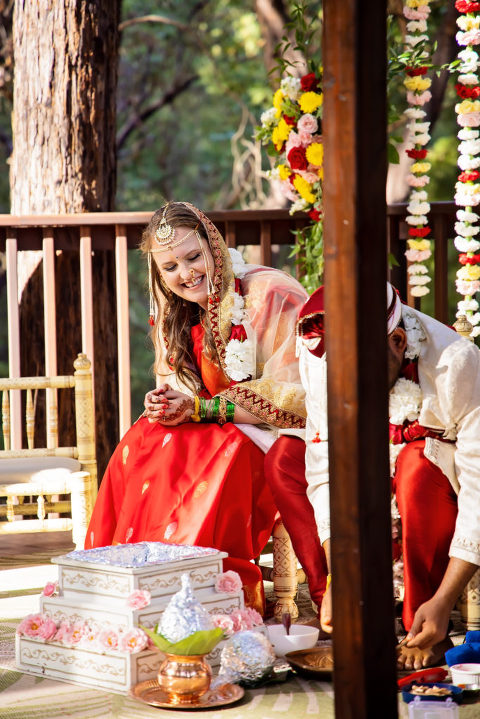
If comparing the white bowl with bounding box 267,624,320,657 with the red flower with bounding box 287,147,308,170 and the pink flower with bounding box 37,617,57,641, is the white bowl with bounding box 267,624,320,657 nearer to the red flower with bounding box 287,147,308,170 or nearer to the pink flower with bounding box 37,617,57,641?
the pink flower with bounding box 37,617,57,641

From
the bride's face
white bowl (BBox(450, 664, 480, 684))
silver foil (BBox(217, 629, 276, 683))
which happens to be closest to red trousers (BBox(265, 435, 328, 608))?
silver foil (BBox(217, 629, 276, 683))

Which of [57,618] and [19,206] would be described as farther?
[19,206]

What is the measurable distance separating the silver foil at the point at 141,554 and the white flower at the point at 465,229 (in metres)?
2.02

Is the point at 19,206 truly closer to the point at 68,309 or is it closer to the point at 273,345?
the point at 68,309

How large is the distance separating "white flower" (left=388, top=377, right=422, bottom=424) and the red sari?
1.68ft

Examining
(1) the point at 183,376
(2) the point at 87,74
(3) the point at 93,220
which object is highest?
(2) the point at 87,74

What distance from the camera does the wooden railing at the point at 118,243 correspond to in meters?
4.36

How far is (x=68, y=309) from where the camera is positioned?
16.3 feet

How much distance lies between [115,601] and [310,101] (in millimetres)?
2407

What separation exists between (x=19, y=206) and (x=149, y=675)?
321cm

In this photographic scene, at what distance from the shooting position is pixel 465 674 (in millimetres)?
2338

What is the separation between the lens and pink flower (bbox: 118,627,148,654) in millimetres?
2410

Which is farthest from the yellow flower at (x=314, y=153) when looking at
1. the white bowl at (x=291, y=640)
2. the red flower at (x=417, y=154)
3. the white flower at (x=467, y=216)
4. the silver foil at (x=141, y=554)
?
the white bowl at (x=291, y=640)

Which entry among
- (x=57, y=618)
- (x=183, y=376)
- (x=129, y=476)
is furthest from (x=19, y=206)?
(x=57, y=618)
